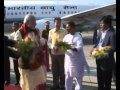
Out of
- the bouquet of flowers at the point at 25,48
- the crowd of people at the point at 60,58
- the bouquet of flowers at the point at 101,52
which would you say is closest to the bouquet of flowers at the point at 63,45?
the crowd of people at the point at 60,58

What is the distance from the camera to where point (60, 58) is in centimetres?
952

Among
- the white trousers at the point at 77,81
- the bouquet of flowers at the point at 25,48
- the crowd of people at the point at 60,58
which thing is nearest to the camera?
the bouquet of flowers at the point at 25,48

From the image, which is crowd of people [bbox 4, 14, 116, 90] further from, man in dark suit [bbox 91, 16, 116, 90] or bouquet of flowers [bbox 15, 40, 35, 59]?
bouquet of flowers [bbox 15, 40, 35, 59]

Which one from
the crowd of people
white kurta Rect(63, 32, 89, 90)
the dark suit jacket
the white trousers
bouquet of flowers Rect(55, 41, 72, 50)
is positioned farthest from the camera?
the white trousers

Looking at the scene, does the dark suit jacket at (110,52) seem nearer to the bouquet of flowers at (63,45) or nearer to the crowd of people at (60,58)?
the crowd of people at (60,58)

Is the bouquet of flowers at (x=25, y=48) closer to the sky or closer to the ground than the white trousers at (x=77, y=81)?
closer to the sky

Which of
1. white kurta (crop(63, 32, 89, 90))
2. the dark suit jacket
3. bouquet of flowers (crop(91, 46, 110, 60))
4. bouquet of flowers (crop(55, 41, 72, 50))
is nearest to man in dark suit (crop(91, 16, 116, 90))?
the dark suit jacket

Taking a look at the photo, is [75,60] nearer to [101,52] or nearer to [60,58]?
[101,52]

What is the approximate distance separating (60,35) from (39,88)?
2.70m

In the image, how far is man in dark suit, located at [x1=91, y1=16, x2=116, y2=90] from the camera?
7870mm

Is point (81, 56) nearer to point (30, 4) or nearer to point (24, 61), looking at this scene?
point (24, 61)

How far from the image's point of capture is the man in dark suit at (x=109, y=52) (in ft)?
25.8

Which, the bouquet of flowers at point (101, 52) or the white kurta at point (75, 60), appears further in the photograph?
the white kurta at point (75, 60)
